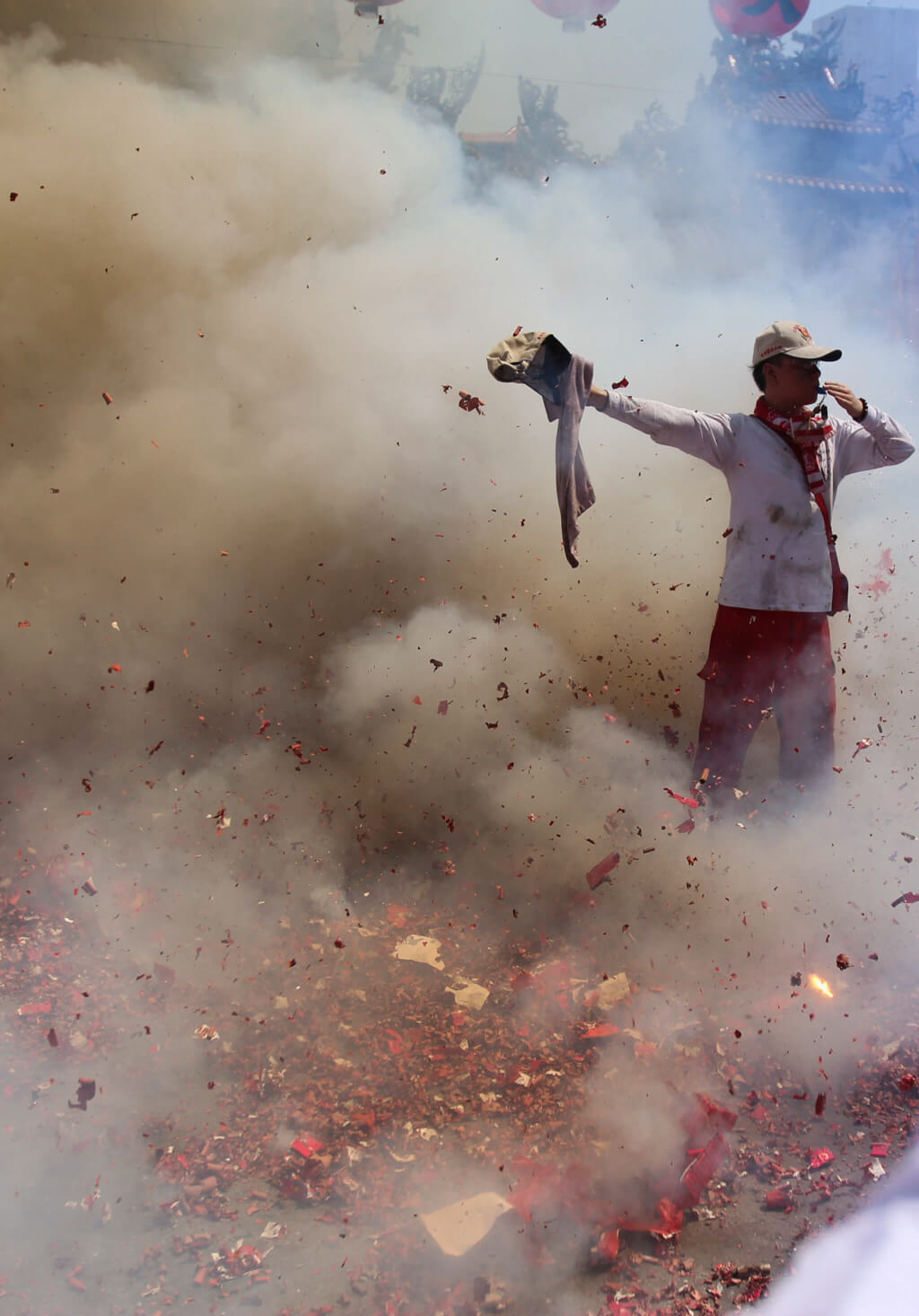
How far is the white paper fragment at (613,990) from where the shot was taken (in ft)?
8.76

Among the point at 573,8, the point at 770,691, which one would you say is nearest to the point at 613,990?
the point at 770,691

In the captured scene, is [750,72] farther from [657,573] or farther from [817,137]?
[657,573]

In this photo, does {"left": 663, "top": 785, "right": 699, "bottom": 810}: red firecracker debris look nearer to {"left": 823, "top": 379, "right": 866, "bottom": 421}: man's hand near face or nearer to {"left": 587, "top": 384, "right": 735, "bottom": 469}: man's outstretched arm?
{"left": 587, "top": 384, "right": 735, "bottom": 469}: man's outstretched arm

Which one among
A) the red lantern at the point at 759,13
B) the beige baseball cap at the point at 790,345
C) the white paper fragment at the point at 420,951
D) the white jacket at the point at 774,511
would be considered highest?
the red lantern at the point at 759,13

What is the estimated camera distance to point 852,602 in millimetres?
3973

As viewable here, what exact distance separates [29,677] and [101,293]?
1.65m

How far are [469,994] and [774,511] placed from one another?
1.75 m

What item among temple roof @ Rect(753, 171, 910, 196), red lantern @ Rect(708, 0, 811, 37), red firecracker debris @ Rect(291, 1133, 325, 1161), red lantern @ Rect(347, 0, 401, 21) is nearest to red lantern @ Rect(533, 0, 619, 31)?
red lantern @ Rect(347, 0, 401, 21)

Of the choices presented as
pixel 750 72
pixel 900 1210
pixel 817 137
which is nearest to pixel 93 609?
pixel 900 1210

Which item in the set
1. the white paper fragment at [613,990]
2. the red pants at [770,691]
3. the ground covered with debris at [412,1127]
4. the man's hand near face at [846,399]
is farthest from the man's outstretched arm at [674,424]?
the white paper fragment at [613,990]

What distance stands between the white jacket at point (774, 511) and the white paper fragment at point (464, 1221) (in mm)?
1833

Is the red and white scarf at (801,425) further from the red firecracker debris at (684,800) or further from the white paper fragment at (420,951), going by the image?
Answer: the white paper fragment at (420,951)

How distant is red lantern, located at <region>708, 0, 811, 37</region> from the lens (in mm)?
7734

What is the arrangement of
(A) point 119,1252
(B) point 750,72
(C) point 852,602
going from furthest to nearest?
(B) point 750,72 → (C) point 852,602 → (A) point 119,1252
